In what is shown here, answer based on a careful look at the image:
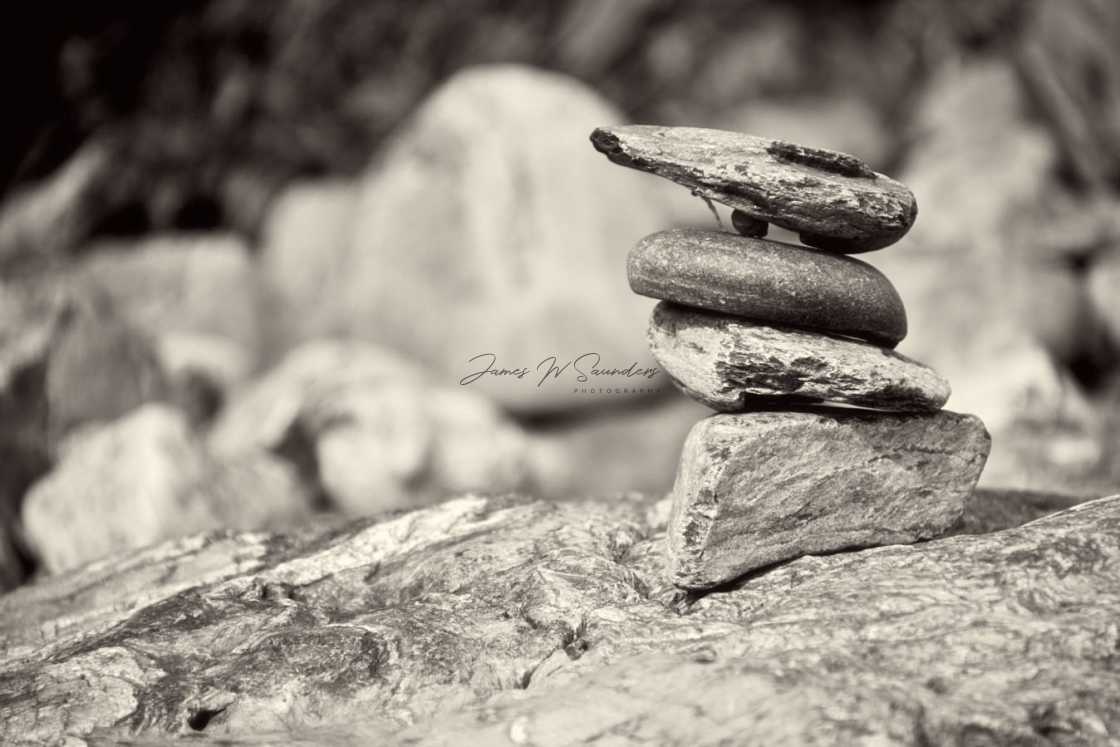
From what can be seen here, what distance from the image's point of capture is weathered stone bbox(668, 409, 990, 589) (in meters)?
5.43

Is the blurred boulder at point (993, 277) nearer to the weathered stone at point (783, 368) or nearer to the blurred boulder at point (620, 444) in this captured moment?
the blurred boulder at point (620, 444)

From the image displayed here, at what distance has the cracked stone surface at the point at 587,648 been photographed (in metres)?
4.28

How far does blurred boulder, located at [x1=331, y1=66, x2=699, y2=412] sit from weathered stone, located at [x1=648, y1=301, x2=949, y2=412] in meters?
9.19

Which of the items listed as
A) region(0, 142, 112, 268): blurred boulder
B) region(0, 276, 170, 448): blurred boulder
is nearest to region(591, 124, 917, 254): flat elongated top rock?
region(0, 276, 170, 448): blurred boulder

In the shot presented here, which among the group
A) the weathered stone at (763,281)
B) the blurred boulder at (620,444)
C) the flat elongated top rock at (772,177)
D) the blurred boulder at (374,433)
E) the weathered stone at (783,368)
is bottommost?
the blurred boulder at (620,444)

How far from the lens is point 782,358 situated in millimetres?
5422

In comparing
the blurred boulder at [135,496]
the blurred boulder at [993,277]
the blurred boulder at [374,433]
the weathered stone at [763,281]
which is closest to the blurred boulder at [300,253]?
the blurred boulder at [374,433]

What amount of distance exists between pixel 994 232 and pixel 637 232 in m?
6.03

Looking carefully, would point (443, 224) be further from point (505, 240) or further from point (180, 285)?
point (180, 285)

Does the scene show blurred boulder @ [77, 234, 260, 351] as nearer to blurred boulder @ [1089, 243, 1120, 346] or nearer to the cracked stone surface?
the cracked stone surface

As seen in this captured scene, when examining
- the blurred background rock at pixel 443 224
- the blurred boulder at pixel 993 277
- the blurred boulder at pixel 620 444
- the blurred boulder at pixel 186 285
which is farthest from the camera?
the blurred boulder at pixel 186 285

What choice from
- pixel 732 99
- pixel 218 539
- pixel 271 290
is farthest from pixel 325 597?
pixel 732 99

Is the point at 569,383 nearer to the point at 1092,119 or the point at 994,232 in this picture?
the point at 994,232

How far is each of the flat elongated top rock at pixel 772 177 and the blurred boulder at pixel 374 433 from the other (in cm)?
762
